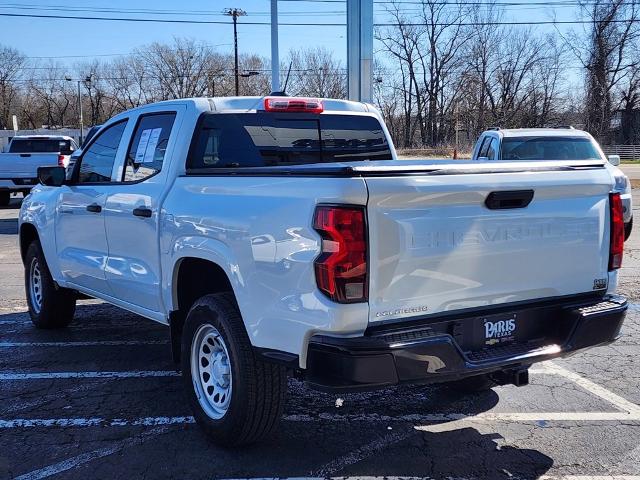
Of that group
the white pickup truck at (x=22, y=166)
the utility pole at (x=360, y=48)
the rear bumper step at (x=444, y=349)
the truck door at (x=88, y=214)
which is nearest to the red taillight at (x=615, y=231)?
the rear bumper step at (x=444, y=349)

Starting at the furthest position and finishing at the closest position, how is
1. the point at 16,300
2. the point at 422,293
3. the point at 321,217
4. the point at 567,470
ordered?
the point at 16,300
the point at 567,470
the point at 422,293
the point at 321,217

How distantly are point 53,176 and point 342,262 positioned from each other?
3706 millimetres

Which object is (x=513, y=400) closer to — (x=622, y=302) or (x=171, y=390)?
(x=622, y=302)

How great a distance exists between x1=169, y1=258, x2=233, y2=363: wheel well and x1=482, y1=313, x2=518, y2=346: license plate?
5.07ft

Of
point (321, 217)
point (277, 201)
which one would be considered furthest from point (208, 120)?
point (321, 217)

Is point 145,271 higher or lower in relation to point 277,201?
lower

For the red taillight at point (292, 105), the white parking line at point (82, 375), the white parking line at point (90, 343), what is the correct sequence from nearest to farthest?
the red taillight at point (292, 105), the white parking line at point (82, 375), the white parking line at point (90, 343)

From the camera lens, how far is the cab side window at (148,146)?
15.0ft

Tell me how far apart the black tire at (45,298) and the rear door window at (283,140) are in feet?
8.67

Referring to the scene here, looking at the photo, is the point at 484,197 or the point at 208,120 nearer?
the point at 484,197

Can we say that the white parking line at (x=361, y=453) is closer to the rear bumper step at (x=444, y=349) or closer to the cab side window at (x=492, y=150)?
Answer: the rear bumper step at (x=444, y=349)

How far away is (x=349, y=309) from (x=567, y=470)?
1642mm

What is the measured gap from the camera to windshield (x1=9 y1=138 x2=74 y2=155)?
2027 cm

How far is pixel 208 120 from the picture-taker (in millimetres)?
4562
